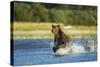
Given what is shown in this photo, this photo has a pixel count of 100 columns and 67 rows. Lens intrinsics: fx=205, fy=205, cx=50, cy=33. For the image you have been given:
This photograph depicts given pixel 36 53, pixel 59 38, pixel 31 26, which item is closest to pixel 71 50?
pixel 59 38

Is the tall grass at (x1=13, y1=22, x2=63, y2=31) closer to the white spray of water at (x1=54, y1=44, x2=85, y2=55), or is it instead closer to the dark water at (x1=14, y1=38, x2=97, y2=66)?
the dark water at (x1=14, y1=38, x2=97, y2=66)

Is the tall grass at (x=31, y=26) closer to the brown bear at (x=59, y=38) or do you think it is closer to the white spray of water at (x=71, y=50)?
the brown bear at (x=59, y=38)

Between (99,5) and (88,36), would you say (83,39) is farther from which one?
(99,5)

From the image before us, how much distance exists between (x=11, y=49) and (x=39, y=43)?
0.95ft

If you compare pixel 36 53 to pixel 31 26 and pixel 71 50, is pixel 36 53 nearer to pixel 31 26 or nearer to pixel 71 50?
pixel 31 26

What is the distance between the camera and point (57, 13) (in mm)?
2178

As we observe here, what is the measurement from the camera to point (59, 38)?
7.18ft

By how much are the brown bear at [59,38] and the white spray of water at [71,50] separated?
0.04m

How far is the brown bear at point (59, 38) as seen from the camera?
2160 mm

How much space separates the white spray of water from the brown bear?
0.04 meters

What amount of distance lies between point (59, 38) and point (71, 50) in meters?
0.19

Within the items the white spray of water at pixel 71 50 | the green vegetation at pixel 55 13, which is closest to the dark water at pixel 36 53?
the white spray of water at pixel 71 50

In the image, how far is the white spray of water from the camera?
7.14 ft
